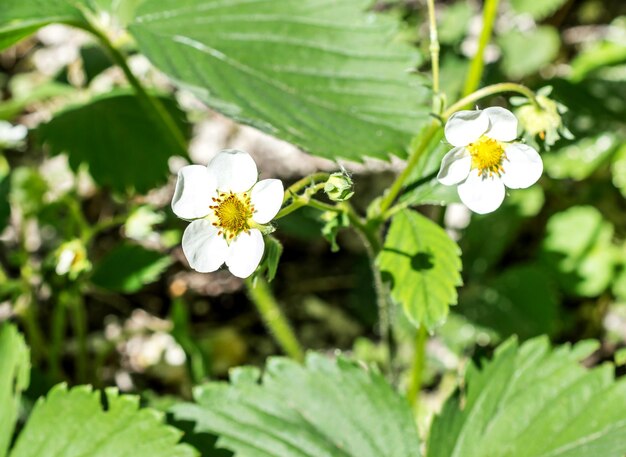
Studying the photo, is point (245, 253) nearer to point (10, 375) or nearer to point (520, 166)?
point (520, 166)

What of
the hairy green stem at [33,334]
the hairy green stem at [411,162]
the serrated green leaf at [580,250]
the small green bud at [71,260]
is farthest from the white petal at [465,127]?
the hairy green stem at [33,334]

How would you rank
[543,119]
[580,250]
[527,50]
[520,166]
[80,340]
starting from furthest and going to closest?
[527,50] → [580,250] → [80,340] → [543,119] → [520,166]

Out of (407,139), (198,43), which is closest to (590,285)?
(407,139)

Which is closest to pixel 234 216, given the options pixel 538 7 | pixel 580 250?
pixel 580 250

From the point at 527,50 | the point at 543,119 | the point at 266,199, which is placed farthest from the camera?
the point at 527,50

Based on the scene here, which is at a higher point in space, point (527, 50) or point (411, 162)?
point (411, 162)

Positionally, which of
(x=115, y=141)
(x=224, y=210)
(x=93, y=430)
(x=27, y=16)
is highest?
(x=27, y=16)

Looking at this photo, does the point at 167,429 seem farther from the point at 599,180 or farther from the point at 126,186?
the point at 599,180

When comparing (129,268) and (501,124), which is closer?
(501,124)
